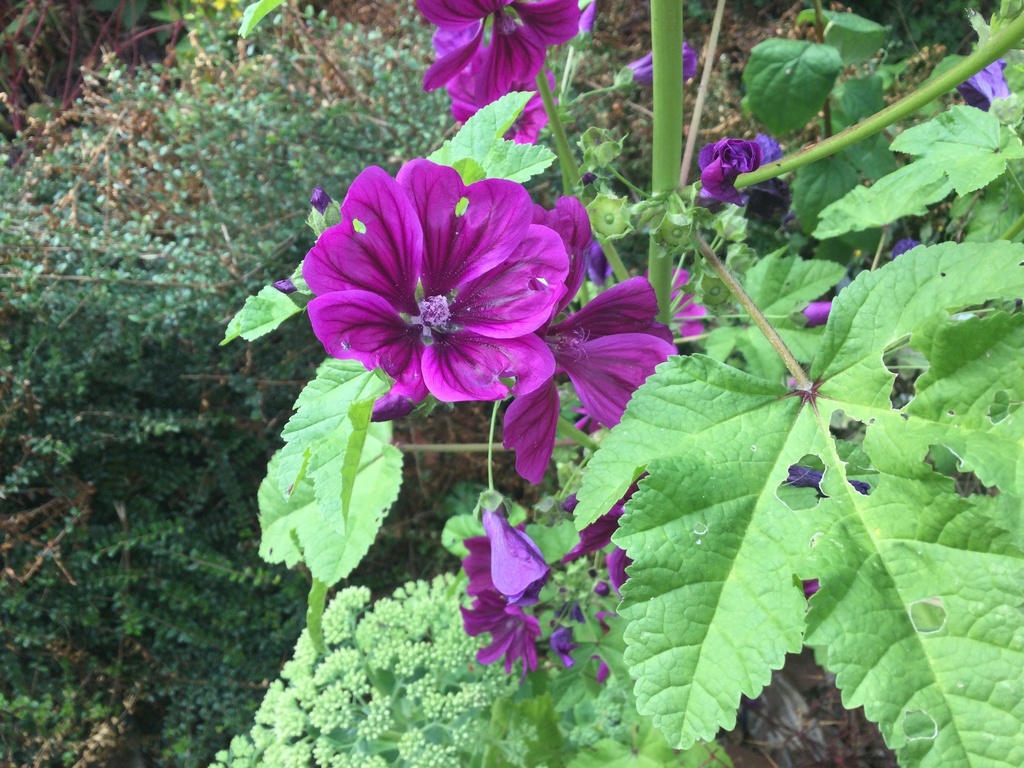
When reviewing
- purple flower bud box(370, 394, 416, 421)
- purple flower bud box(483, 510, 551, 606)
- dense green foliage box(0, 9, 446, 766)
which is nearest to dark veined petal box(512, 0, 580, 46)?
purple flower bud box(370, 394, 416, 421)

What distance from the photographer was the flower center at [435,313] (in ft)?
2.15

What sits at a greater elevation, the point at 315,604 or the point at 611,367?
the point at 611,367

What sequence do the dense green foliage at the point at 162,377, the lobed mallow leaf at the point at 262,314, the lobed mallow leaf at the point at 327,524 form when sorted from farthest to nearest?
the dense green foliage at the point at 162,377 → the lobed mallow leaf at the point at 327,524 → the lobed mallow leaf at the point at 262,314

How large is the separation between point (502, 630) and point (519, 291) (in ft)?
2.53

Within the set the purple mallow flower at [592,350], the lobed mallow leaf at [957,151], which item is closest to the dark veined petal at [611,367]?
the purple mallow flower at [592,350]

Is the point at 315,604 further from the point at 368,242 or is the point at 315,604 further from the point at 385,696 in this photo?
the point at 368,242

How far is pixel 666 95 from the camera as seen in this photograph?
27.4 inches

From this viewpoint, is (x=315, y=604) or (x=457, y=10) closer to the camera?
(x=457, y=10)

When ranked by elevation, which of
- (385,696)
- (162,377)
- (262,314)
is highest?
(262,314)

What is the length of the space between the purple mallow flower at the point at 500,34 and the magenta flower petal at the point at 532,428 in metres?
0.37

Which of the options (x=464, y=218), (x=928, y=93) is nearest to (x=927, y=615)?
(x=928, y=93)

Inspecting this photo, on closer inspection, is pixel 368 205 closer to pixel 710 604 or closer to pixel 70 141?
pixel 710 604

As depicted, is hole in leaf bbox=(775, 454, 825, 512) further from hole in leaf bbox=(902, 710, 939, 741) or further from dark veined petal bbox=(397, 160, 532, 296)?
dark veined petal bbox=(397, 160, 532, 296)

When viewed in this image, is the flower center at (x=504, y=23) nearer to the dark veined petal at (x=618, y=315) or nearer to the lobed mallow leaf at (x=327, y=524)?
the dark veined petal at (x=618, y=315)
